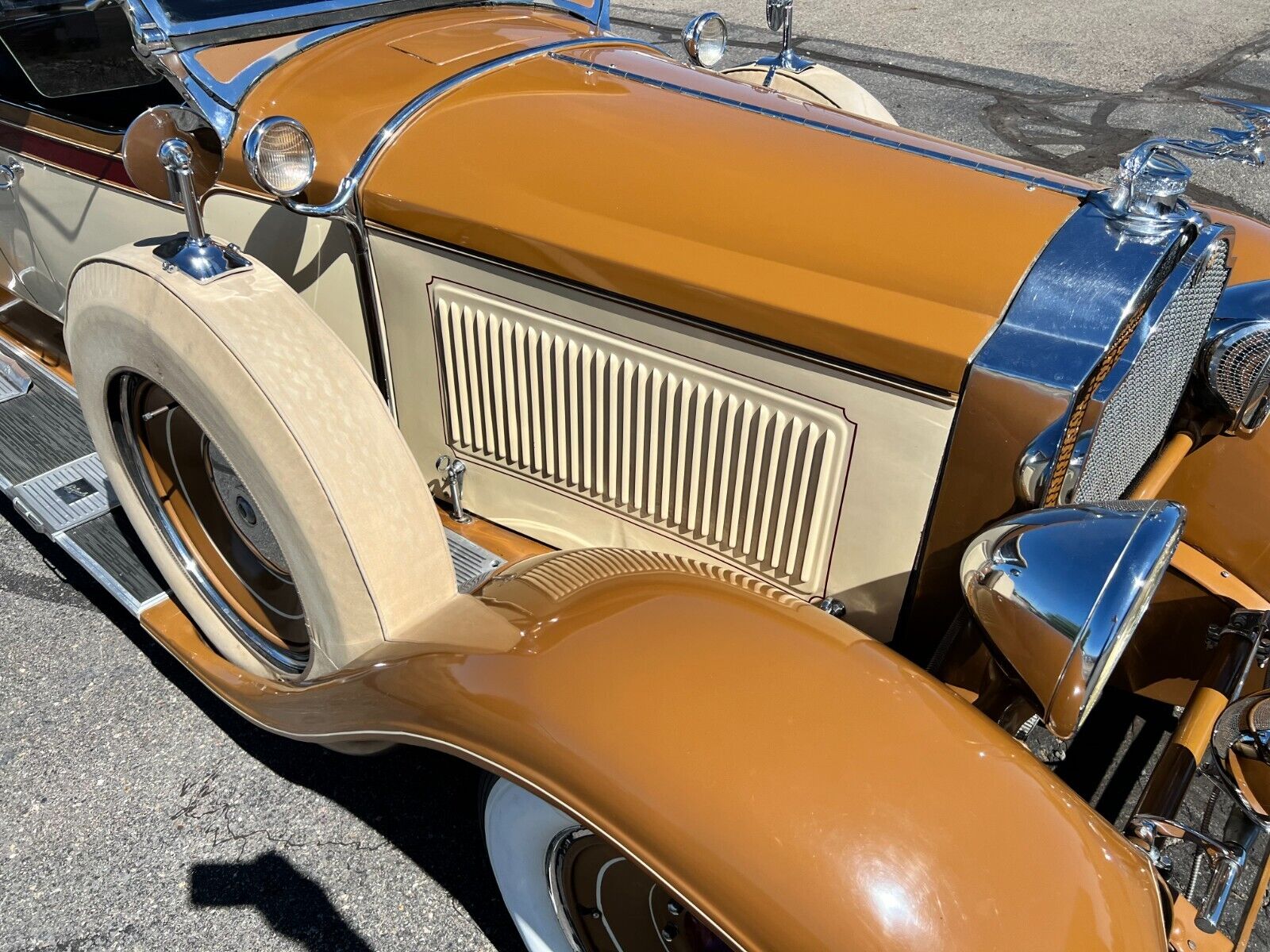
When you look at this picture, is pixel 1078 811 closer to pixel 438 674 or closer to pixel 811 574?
pixel 811 574

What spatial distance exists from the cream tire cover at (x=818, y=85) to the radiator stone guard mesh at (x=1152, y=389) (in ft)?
3.74

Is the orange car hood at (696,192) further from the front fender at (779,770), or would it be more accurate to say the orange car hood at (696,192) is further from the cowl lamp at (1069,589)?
the front fender at (779,770)

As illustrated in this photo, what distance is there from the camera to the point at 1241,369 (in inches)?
74.8

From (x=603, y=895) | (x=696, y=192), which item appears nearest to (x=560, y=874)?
(x=603, y=895)

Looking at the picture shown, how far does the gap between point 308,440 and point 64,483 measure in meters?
1.24

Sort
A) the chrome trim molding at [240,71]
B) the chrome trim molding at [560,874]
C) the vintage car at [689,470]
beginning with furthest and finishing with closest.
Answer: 1. the chrome trim molding at [240,71]
2. the chrome trim molding at [560,874]
3. the vintage car at [689,470]

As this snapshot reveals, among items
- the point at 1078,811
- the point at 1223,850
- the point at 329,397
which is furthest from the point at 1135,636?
the point at 329,397

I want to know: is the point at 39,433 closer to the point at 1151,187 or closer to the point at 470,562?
the point at 470,562

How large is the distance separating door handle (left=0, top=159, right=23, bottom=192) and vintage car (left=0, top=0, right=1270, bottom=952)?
0.17 meters

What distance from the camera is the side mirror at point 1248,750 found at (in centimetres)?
140

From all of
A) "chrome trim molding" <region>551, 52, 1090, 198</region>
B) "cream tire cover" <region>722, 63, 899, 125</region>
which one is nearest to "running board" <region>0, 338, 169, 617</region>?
"chrome trim molding" <region>551, 52, 1090, 198</region>

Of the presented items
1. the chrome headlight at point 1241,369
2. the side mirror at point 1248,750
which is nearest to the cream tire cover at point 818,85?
the chrome headlight at point 1241,369

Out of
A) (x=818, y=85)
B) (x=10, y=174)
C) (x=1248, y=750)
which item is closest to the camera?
(x=1248, y=750)

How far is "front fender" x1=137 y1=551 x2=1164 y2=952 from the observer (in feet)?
3.66
